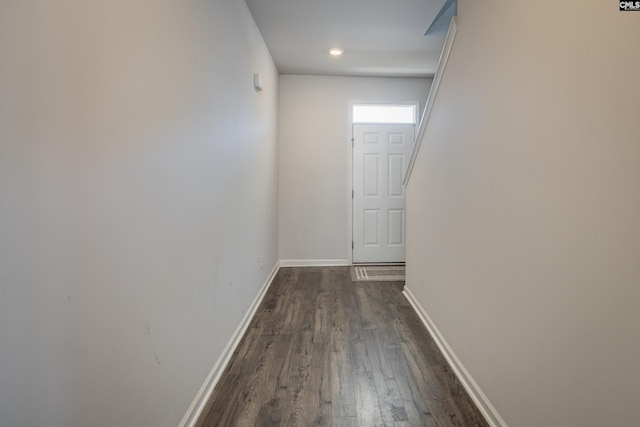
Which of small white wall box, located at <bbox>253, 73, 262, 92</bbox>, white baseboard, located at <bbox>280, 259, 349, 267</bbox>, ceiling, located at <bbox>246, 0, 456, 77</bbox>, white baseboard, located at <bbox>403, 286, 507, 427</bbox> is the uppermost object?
ceiling, located at <bbox>246, 0, 456, 77</bbox>

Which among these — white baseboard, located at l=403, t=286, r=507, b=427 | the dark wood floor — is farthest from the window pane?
white baseboard, located at l=403, t=286, r=507, b=427

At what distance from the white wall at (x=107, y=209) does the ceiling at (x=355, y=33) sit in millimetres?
1102

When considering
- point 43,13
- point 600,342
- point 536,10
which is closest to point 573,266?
point 600,342

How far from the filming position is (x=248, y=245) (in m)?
2.97

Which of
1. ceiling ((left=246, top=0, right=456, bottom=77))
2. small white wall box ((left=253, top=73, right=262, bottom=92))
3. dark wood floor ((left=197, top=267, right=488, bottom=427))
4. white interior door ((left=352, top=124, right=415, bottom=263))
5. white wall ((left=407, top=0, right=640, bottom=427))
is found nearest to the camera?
white wall ((left=407, top=0, right=640, bottom=427))

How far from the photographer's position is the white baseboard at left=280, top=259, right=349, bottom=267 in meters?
4.86

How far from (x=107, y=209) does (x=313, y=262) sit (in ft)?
13.0

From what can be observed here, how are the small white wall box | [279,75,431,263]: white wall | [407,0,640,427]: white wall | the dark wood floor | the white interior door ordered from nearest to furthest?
[407,0,640,427]: white wall < the dark wood floor < the small white wall box < [279,75,431,263]: white wall < the white interior door

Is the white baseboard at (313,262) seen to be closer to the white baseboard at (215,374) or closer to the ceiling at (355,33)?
the white baseboard at (215,374)

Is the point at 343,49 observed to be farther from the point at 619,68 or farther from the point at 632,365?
the point at 632,365

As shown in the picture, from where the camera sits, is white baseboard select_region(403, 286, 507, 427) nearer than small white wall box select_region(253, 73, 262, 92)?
Yes

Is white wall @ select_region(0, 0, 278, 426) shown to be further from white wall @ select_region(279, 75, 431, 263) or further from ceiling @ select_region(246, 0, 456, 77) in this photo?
white wall @ select_region(279, 75, 431, 263)

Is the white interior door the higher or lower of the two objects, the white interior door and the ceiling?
the lower

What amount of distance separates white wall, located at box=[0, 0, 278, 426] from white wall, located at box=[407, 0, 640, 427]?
140 centimetres
